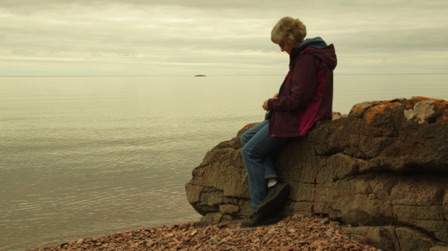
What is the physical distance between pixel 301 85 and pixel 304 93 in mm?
149

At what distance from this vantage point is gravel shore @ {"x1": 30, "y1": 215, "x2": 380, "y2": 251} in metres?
8.45

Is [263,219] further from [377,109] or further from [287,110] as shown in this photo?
[377,109]

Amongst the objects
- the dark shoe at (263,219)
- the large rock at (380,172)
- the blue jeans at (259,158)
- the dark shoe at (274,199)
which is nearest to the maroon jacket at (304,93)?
the blue jeans at (259,158)

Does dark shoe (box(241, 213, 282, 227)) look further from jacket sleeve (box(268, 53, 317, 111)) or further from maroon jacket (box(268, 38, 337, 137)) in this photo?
jacket sleeve (box(268, 53, 317, 111))

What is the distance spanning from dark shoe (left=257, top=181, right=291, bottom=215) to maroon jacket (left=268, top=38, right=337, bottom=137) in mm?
1101

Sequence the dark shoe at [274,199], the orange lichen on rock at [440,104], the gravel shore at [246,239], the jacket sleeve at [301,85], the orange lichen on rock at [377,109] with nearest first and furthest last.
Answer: the orange lichen on rock at [440,104]
the gravel shore at [246,239]
the orange lichen on rock at [377,109]
the jacket sleeve at [301,85]
the dark shoe at [274,199]

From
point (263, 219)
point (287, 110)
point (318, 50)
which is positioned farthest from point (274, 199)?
point (318, 50)

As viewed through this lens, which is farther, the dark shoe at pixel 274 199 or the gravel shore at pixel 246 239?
the dark shoe at pixel 274 199

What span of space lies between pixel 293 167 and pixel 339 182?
1060 millimetres

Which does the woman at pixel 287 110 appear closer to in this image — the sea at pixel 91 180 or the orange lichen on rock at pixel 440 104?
the orange lichen on rock at pixel 440 104

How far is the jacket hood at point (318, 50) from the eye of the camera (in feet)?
30.1

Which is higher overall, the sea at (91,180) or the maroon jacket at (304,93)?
the maroon jacket at (304,93)

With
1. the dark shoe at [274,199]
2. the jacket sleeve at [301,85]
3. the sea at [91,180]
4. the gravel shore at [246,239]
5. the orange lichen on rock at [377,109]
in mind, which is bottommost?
the sea at [91,180]

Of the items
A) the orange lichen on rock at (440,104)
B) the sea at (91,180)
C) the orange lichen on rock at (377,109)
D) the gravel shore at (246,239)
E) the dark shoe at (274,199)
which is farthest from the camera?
the sea at (91,180)
